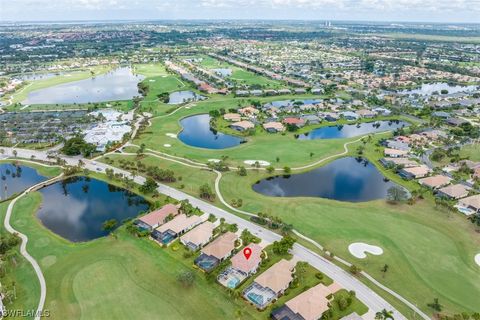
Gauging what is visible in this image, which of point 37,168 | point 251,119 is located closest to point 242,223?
point 37,168

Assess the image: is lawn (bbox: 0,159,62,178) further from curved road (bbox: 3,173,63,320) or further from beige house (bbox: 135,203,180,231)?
beige house (bbox: 135,203,180,231)

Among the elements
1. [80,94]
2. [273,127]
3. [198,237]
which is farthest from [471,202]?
[80,94]

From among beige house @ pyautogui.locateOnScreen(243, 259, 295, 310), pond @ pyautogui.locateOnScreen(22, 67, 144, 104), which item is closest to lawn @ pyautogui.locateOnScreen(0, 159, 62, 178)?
beige house @ pyautogui.locateOnScreen(243, 259, 295, 310)

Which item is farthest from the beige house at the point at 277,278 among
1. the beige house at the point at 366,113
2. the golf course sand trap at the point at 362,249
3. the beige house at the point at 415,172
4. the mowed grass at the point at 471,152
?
the beige house at the point at 366,113

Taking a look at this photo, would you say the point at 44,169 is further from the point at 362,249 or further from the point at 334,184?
the point at 362,249

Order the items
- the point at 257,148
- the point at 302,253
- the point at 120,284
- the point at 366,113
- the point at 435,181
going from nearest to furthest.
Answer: the point at 120,284 < the point at 302,253 < the point at 435,181 < the point at 257,148 < the point at 366,113

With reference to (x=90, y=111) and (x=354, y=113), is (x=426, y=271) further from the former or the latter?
(x=90, y=111)
